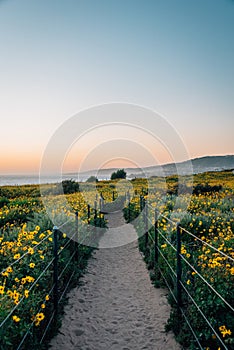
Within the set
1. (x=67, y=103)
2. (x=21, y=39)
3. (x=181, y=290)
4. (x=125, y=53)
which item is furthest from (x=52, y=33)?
(x=181, y=290)

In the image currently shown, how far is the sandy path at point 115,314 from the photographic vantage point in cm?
417

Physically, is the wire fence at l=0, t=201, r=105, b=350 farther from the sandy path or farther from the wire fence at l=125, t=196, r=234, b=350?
the wire fence at l=125, t=196, r=234, b=350

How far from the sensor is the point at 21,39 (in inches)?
374

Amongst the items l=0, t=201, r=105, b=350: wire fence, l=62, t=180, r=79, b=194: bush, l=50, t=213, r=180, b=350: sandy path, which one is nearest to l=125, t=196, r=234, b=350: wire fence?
l=50, t=213, r=180, b=350: sandy path

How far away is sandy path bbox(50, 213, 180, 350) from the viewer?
4.17 m

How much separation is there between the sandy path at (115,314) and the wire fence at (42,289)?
269 millimetres

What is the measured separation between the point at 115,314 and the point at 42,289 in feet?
4.47

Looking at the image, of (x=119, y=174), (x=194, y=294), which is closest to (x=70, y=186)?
(x=119, y=174)

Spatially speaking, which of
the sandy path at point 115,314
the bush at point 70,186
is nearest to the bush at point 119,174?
the bush at point 70,186

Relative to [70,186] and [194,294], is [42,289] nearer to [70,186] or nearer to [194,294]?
[194,294]

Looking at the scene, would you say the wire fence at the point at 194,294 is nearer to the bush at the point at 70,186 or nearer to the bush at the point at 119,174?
the bush at the point at 70,186

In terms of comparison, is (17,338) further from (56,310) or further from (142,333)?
(142,333)

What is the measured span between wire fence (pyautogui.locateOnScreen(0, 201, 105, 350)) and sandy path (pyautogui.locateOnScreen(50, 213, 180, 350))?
269 millimetres

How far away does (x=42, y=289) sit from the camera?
4383 millimetres
